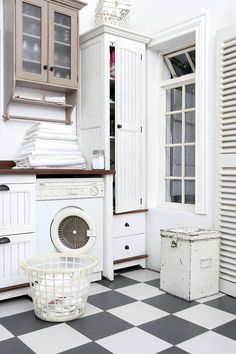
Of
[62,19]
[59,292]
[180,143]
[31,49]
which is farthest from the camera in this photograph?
[180,143]

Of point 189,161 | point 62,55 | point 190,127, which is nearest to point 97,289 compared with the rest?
point 189,161

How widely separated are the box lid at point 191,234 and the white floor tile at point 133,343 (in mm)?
833

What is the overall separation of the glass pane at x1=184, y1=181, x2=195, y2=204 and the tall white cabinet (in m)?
0.43

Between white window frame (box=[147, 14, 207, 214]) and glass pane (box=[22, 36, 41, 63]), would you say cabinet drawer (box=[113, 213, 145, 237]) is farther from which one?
glass pane (box=[22, 36, 41, 63])

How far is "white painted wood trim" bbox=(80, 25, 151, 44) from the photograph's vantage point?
3340 millimetres

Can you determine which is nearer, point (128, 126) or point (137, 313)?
point (137, 313)

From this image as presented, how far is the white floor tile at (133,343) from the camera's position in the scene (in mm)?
1936

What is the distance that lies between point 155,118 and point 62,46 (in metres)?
1.15

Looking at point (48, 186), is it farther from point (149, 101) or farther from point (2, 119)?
point (149, 101)

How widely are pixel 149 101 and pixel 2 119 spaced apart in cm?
146

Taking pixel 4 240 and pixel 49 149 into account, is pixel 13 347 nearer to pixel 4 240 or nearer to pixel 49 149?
pixel 4 240

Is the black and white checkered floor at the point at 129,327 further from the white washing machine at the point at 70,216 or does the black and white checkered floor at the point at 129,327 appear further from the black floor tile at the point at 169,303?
the white washing machine at the point at 70,216

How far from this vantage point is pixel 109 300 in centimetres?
271

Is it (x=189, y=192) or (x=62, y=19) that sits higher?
(x=62, y=19)
